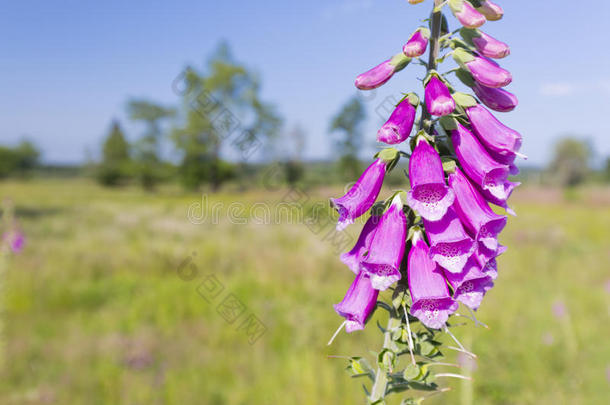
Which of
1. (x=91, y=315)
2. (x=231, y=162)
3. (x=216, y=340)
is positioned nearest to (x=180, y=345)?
(x=216, y=340)

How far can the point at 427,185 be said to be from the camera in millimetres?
1266

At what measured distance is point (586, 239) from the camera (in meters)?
17.4

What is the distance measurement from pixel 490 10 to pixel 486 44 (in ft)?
0.37

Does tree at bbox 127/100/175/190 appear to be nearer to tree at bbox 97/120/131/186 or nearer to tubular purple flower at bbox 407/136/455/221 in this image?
tree at bbox 97/120/131/186

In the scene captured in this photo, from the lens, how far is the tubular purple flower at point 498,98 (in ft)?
4.47

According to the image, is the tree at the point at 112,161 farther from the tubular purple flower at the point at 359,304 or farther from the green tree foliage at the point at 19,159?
the tubular purple flower at the point at 359,304

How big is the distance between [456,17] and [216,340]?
275 inches

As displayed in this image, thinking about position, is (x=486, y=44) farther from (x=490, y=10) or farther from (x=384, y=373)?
(x=384, y=373)

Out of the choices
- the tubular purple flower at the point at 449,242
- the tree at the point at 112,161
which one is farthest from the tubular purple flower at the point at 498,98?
the tree at the point at 112,161

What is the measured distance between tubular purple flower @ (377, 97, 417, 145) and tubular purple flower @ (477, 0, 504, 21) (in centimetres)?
42

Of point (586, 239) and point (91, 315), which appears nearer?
point (91, 315)

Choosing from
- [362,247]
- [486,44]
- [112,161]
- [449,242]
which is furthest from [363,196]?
[112,161]

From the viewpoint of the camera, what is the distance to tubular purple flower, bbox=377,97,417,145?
130cm

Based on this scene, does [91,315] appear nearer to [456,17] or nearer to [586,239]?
[456,17]
